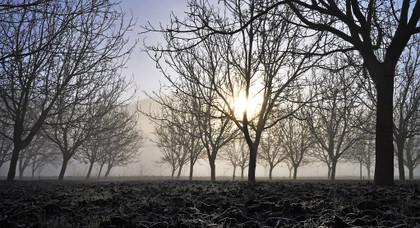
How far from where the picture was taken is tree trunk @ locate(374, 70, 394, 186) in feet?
19.3

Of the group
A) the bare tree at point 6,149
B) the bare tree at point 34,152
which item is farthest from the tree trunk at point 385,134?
the bare tree at point 34,152

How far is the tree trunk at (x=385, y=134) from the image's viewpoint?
5.88 metres

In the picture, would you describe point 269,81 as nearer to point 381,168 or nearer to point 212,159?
point 381,168

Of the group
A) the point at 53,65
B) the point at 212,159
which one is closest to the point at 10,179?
the point at 53,65

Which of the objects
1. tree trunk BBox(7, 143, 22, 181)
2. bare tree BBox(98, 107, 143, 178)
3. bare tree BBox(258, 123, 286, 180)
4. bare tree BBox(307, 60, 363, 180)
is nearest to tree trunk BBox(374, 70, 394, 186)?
bare tree BBox(307, 60, 363, 180)

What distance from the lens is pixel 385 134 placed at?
234 inches

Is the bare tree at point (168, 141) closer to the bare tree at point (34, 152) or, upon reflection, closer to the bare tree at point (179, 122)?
the bare tree at point (179, 122)

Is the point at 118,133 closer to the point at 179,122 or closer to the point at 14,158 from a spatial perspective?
the point at 179,122

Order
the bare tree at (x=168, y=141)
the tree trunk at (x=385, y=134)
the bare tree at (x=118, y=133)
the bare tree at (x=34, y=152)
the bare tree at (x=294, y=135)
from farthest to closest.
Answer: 1. the bare tree at (x=34, y=152)
2. the bare tree at (x=168, y=141)
3. the bare tree at (x=294, y=135)
4. the bare tree at (x=118, y=133)
5. the tree trunk at (x=385, y=134)

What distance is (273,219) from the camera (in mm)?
2455

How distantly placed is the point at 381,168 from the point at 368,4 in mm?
4434

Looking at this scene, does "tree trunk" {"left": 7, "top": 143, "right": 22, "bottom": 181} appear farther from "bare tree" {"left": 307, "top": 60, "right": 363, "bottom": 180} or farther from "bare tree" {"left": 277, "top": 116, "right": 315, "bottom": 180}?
"bare tree" {"left": 277, "top": 116, "right": 315, "bottom": 180}

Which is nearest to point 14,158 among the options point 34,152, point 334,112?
point 334,112

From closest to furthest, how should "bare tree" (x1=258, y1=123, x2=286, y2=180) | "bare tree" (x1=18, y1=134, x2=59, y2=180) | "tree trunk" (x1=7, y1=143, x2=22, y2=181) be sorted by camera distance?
"tree trunk" (x1=7, y1=143, x2=22, y2=181) → "bare tree" (x1=258, y1=123, x2=286, y2=180) → "bare tree" (x1=18, y1=134, x2=59, y2=180)
